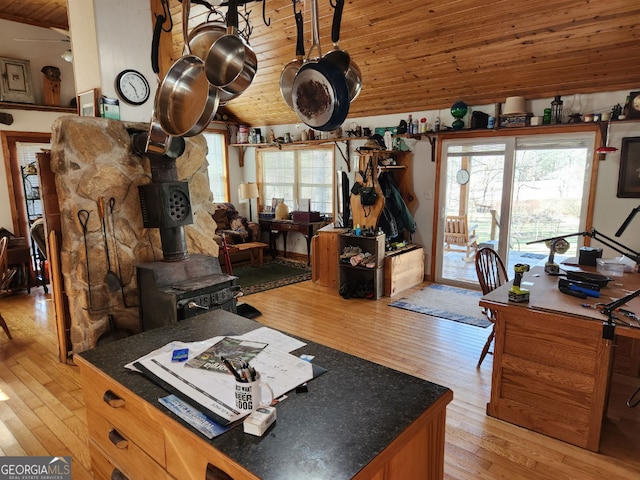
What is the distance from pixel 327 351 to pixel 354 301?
338 cm

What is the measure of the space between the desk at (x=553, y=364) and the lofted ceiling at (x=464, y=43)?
230 centimetres

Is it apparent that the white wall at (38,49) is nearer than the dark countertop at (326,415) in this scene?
No

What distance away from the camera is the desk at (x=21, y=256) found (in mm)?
4945

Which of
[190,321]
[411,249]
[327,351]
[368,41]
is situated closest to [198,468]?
[327,351]

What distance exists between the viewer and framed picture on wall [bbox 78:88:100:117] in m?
3.06

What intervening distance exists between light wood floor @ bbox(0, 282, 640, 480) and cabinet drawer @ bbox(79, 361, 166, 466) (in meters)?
1.05

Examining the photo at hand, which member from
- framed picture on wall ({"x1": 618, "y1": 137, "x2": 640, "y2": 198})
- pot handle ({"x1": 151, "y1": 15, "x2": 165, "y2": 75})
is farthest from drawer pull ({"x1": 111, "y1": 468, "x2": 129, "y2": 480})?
framed picture on wall ({"x1": 618, "y1": 137, "x2": 640, "y2": 198})

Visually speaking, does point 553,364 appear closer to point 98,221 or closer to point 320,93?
point 320,93

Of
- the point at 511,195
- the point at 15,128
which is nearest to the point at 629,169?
the point at 511,195

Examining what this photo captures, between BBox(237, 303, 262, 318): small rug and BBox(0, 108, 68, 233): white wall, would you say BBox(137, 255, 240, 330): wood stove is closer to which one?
BBox(237, 303, 262, 318): small rug

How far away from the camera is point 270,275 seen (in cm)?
604

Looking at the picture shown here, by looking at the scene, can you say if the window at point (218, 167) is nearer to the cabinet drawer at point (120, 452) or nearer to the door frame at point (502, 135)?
the door frame at point (502, 135)

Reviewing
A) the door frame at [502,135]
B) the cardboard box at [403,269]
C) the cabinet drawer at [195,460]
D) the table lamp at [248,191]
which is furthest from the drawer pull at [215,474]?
the table lamp at [248,191]

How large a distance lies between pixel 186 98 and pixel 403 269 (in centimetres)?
393
